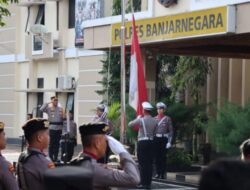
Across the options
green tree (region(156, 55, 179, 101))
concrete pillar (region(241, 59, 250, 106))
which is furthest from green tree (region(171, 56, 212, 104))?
green tree (region(156, 55, 179, 101))

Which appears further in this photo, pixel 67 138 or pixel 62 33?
pixel 62 33

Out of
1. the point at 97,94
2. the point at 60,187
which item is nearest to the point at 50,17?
the point at 97,94

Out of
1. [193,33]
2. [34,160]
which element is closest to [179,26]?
[193,33]

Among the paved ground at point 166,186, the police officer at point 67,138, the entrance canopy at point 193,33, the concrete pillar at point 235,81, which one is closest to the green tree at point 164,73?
the concrete pillar at point 235,81

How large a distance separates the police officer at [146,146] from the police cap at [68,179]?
494 inches

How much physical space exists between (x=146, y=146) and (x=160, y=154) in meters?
1.34

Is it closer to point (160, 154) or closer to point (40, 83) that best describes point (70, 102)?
point (40, 83)

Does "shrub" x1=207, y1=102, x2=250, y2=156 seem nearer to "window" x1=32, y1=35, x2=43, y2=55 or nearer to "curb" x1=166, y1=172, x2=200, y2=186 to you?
"curb" x1=166, y1=172, x2=200, y2=186

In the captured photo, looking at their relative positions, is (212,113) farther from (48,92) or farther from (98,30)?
(48,92)

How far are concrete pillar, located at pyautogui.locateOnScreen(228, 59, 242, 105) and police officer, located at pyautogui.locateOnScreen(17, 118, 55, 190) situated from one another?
16.2m

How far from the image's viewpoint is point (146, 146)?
1530 cm

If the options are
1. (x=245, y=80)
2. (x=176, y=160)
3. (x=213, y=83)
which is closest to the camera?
(x=176, y=160)

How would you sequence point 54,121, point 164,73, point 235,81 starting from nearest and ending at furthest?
point 54,121
point 235,81
point 164,73

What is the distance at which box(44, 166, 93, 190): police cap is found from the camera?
238cm
